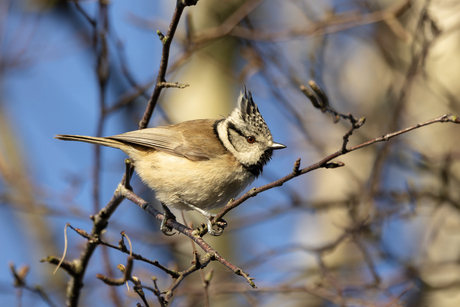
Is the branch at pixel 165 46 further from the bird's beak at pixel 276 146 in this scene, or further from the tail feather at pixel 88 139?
the bird's beak at pixel 276 146

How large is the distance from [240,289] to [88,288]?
6.64ft

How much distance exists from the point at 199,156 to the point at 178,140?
264 millimetres

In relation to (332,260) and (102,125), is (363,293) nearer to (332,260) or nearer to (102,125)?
(332,260)

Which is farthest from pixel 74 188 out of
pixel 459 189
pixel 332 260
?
pixel 459 189

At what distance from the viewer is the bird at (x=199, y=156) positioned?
3492mm

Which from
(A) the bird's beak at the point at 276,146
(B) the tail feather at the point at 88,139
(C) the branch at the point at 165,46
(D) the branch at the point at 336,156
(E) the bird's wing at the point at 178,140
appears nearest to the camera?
(D) the branch at the point at 336,156

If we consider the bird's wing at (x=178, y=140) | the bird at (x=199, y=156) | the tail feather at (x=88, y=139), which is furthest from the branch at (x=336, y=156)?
the tail feather at (x=88, y=139)

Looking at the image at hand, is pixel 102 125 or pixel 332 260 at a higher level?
pixel 102 125

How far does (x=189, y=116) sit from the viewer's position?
6875 mm

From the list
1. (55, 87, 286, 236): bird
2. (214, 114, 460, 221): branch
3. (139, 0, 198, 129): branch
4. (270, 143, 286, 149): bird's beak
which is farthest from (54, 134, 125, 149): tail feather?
(214, 114, 460, 221): branch

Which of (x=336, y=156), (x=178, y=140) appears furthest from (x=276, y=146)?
(x=336, y=156)

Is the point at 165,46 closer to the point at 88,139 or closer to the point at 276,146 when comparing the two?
the point at 88,139

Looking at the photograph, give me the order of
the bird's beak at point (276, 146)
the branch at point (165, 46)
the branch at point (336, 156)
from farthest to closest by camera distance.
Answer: the bird's beak at point (276, 146) → the branch at point (165, 46) → the branch at point (336, 156)

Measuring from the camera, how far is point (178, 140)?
12.4 ft
